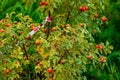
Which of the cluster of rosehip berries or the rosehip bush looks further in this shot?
the cluster of rosehip berries

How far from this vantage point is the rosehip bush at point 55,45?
3230 millimetres

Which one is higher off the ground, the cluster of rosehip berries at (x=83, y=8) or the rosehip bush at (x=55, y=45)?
the cluster of rosehip berries at (x=83, y=8)

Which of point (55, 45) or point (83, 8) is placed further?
point (83, 8)

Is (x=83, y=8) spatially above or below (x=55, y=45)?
above

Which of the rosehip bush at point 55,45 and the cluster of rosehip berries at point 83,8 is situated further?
the cluster of rosehip berries at point 83,8

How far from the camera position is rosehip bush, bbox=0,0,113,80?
10.6 ft

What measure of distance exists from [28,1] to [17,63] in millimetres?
627

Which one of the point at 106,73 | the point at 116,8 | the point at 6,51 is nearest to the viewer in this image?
the point at 6,51

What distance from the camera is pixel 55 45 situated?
324cm

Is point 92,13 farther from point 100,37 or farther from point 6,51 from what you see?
point 100,37

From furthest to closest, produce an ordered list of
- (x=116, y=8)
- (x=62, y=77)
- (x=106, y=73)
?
(x=116, y=8)
(x=106, y=73)
(x=62, y=77)

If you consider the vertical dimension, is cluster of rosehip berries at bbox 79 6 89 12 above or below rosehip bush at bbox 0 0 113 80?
above

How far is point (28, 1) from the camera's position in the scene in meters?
3.56

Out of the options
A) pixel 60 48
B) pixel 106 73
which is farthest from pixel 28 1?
pixel 106 73
